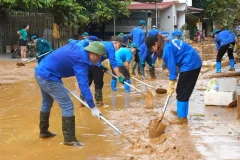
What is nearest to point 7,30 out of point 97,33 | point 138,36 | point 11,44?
point 11,44

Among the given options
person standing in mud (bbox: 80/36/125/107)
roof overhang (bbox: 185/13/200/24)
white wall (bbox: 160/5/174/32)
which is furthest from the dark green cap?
roof overhang (bbox: 185/13/200/24)

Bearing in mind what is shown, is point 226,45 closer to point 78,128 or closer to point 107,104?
point 107,104

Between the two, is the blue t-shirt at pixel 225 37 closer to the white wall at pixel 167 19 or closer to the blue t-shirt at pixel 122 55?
the blue t-shirt at pixel 122 55

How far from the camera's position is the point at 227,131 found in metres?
6.29

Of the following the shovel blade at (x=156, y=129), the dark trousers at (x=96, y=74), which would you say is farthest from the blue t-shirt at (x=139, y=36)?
the shovel blade at (x=156, y=129)

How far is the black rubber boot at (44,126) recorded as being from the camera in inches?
240

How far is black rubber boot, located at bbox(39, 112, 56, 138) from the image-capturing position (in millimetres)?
6086

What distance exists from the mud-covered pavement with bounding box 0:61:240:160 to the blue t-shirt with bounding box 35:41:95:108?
2.47ft

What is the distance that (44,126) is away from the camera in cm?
614

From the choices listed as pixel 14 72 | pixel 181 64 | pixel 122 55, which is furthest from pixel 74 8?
pixel 181 64

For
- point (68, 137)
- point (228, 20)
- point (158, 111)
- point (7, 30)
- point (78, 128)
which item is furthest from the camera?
point (7, 30)

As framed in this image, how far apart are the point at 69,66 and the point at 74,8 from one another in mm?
15887

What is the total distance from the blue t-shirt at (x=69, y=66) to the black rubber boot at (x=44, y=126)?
70 centimetres

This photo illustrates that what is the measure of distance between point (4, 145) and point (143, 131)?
203 cm
